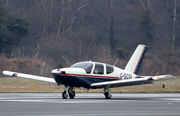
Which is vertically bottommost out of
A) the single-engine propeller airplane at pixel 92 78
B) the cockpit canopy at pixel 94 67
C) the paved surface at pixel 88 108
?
the paved surface at pixel 88 108

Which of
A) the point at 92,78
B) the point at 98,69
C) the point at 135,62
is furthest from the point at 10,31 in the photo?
the point at 92,78

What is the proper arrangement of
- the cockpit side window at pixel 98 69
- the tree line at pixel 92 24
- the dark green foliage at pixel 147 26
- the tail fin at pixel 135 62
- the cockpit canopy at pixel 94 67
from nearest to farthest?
the cockpit canopy at pixel 94 67
the cockpit side window at pixel 98 69
the tail fin at pixel 135 62
the tree line at pixel 92 24
the dark green foliage at pixel 147 26

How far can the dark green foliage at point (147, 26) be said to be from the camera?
64.4 m

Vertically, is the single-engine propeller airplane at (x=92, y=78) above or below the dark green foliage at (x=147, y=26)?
below

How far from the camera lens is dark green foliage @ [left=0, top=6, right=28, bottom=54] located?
54000mm

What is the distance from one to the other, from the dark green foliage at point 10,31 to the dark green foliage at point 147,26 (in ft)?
68.3

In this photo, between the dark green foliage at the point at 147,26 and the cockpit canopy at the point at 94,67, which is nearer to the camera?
the cockpit canopy at the point at 94,67

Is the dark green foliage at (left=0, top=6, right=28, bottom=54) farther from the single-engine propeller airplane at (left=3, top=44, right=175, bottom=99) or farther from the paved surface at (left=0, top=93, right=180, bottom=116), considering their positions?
the paved surface at (left=0, top=93, right=180, bottom=116)

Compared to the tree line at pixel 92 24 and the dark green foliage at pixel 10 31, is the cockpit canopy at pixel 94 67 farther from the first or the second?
the dark green foliage at pixel 10 31

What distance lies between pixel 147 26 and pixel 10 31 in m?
24.3

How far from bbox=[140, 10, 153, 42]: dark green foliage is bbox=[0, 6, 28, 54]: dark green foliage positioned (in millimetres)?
20814

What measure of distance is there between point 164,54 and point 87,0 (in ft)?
79.2

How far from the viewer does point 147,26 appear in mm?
65125

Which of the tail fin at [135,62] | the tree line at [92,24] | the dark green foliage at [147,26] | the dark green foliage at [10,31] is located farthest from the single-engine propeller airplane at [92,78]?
the dark green foliage at [147,26]
